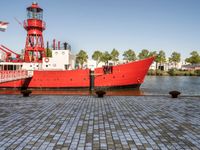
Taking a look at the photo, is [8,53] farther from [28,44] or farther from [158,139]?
[158,139]

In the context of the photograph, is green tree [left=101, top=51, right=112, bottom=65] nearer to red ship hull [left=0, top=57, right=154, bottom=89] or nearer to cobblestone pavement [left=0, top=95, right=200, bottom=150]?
red ship hull [left=0, top=57, right=154, bottom=89]

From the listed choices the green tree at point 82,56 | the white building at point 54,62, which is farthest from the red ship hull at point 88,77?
the green tree at point 82,56

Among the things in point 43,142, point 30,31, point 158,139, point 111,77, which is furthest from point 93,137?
point 30,31

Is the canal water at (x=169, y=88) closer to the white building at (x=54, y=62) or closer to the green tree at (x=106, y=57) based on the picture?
the white building at (x=54, y=62)

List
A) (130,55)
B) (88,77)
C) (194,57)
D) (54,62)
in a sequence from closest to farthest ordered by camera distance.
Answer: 1. (88,77)
2. (54,62)
3. (130,55)
4. (194,57)

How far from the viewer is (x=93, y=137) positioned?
7.76m

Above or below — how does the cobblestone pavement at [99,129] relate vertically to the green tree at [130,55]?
below

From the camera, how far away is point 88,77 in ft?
108

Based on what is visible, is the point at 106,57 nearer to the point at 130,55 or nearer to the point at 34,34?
the point at 130,55

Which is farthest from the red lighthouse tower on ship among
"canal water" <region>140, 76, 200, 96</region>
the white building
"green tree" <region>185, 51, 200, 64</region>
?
"green tree" <region>185, 51, 200, 64</region>

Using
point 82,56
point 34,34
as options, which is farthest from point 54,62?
point 82,56

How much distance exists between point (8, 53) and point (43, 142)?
3589 centimetres

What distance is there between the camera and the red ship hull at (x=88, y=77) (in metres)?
32.6

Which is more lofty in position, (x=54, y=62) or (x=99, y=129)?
(x=54, y=62)
